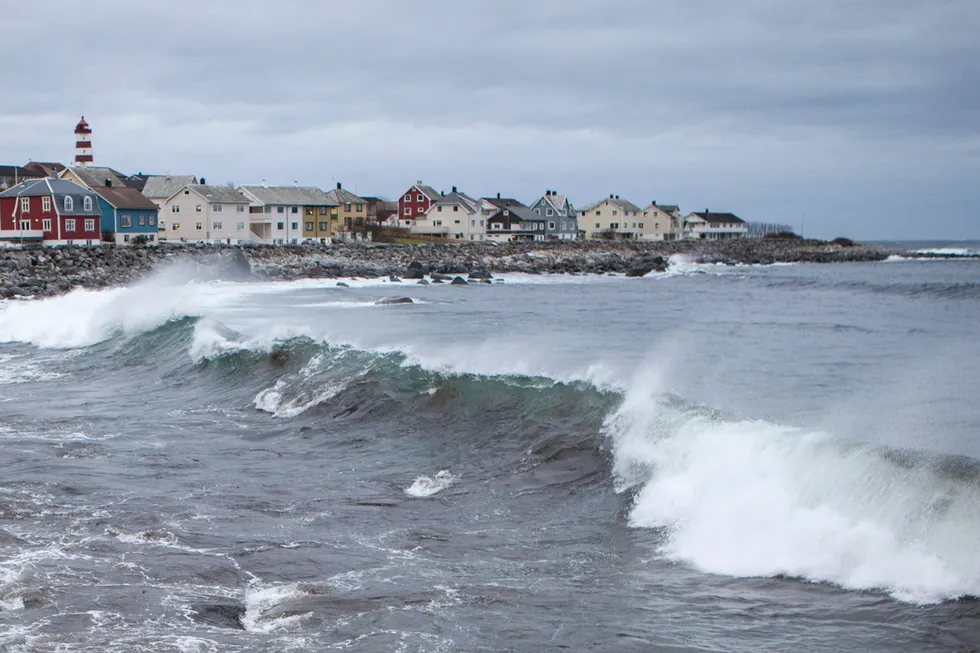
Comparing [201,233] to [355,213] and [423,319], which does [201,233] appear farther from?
[423,319]

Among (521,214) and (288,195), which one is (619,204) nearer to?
(521,214)

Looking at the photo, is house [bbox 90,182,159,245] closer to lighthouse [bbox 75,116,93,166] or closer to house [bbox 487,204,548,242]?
lighthouse [bbox 75,116,93,166]

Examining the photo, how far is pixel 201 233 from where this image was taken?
7962 centimetres

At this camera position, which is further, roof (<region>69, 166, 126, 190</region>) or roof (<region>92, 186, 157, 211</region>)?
roof (<region>69, 166, 126, 190</region>)

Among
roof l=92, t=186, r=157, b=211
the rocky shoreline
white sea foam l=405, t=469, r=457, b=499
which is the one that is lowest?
white sea foam l=405, t=469, r=457, b=499

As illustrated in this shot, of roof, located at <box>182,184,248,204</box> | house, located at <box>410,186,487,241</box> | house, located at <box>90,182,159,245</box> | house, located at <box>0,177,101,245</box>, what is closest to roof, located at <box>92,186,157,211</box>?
house, located at <box>90,182,159,245</box>

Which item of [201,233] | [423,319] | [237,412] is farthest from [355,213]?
[237,412]

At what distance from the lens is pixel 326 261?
2557 inches

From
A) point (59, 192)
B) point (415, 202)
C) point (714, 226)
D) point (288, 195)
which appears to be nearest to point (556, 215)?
point (415, 202)

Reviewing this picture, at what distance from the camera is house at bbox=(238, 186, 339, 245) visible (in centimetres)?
8512

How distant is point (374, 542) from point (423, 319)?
24.1 metres

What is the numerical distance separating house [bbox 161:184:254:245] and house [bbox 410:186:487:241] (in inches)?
1170

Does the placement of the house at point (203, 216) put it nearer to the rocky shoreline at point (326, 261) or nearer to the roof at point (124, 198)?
the roof at point (124, 198)

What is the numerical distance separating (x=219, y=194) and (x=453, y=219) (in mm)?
32641
